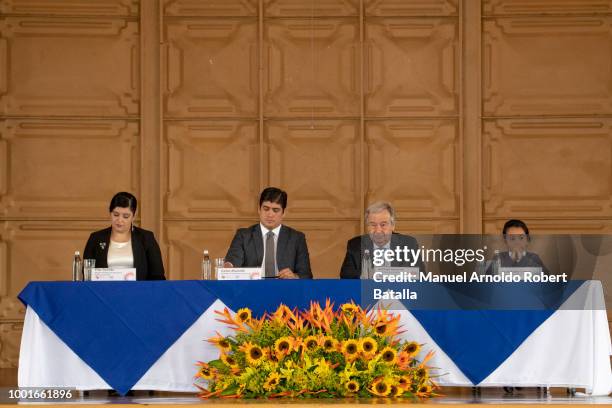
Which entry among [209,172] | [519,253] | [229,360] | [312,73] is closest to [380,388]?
[229,360]

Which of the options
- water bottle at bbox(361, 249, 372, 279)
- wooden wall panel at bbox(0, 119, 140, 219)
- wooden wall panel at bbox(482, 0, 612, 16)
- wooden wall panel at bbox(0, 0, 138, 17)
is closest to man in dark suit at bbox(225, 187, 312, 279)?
water bottle at bbox(361, 249, 372, 279)

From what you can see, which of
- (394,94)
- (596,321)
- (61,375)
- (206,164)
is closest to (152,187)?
(206,164)

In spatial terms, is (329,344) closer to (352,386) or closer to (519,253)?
(352,386)

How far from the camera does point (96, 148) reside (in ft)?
27.5

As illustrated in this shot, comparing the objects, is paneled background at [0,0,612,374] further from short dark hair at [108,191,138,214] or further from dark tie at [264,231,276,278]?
short dark hair at [108,191,138,214]

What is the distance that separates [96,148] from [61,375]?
352 cm

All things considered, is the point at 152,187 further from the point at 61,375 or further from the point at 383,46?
the point at 61,375

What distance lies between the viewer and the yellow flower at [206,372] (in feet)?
15.7

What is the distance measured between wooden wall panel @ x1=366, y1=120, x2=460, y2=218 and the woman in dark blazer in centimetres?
266

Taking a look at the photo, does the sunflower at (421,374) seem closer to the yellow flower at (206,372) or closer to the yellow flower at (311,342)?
the yellow flower at (311,342)

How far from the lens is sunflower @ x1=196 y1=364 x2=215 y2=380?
4795 mm

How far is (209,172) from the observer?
27.5 feet

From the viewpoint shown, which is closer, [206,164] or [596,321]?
[596,321]

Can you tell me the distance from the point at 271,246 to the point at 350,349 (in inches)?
69.5
